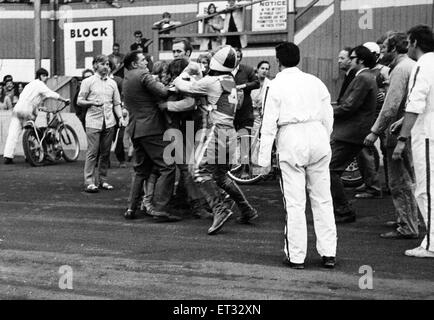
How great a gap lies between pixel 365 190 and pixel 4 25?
1515 cm

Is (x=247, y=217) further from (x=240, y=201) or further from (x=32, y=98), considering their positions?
(x=32, y=98)

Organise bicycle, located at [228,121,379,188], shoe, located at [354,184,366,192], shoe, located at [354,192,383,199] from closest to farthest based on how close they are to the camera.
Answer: shoe, located at [354,192,383,199]
shoe, located at [354,184,366,192]
bicycle, located at [228,121,379,188]

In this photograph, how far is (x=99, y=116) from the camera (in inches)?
476

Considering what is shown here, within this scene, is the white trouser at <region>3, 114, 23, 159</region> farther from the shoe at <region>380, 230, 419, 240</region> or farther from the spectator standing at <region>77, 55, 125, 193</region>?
the shoe at <region>380, 230, 419, 240</region>

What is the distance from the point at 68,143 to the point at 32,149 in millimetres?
918

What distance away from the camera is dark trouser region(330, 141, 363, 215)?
9289 mm

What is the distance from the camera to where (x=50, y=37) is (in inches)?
902

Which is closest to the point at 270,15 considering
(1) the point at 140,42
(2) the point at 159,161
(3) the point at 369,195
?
(1) the point at 140,42

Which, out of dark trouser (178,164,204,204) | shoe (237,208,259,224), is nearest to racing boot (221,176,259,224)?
shoe (237,208,259,224)

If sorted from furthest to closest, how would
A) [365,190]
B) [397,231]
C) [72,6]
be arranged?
1. [72,6]
2. [365,190]
3. [397,231]

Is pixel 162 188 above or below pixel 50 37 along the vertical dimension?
below
